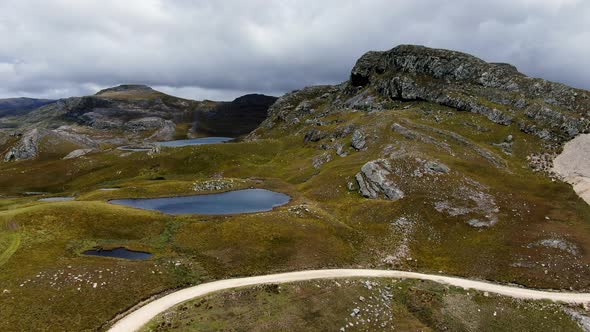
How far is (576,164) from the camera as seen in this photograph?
116500 millimetres

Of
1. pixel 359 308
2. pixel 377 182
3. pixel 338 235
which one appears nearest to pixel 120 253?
pixel 359 308

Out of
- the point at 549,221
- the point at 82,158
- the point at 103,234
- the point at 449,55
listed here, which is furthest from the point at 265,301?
the point at 449,55

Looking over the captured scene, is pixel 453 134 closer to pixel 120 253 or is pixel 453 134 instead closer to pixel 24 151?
pixel 120 253

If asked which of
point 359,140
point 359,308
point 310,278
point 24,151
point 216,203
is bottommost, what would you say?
point 359,308

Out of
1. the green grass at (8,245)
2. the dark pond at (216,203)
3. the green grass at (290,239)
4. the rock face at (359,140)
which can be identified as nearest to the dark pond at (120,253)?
the green grass at (290,239)

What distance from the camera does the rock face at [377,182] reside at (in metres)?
87.1

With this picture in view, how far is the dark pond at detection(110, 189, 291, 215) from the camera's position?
274ft

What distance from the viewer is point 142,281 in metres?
48.9

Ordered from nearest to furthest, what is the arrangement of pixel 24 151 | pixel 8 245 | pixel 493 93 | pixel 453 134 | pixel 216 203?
pixel 8 245 → pixel 216 203 → pixel 453 134 → pixel 493 93 → pixel 24 151

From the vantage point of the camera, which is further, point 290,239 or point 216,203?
point 216,203

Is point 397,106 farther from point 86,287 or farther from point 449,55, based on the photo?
point 86,287

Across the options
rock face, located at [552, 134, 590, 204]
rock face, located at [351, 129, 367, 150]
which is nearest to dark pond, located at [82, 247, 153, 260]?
rock face, located at [351, 129, 367, 150]

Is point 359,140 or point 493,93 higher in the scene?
point 493,93

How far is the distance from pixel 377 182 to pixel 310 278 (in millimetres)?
45252
